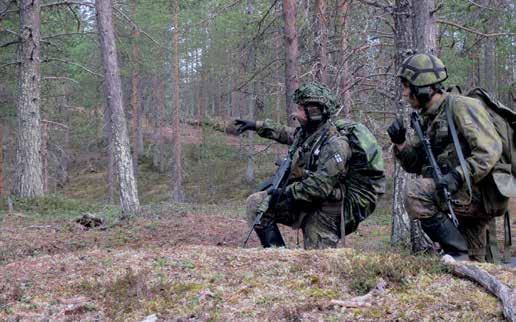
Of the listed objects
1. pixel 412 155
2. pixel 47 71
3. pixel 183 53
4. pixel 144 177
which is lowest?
pixel 144 177

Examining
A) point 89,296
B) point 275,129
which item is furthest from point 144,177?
point 89,296

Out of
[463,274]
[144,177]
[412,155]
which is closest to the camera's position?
[463,274]

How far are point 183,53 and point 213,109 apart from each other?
1619 cm

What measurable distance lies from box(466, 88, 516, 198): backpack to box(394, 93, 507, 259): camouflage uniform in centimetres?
12

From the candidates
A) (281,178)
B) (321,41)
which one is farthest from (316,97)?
(321,41)

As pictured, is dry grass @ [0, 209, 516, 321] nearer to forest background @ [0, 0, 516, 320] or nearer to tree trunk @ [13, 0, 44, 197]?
forest background @ [0, 0, 516, 320]

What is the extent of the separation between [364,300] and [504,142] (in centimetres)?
198

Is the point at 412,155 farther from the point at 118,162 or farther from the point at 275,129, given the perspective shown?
the point at 118,162

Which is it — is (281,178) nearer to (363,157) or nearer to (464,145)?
(363,157)

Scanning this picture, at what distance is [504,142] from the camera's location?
4672mm

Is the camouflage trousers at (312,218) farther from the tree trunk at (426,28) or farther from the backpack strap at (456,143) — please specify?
the tree trunk at (426,28)

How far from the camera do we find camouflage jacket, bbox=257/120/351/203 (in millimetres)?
5625

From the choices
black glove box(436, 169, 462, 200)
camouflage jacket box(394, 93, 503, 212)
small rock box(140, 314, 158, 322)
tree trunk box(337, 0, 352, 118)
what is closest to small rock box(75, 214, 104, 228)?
tree trunk box(337, 0, 352, 118)

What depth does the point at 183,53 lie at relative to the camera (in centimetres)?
3481
